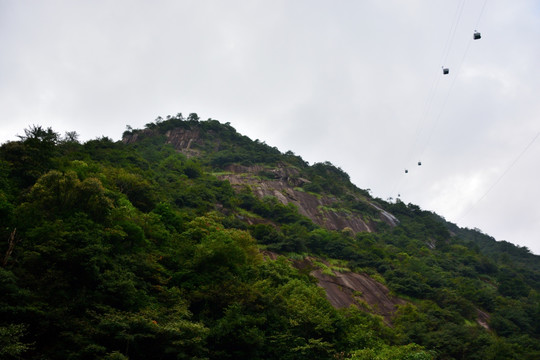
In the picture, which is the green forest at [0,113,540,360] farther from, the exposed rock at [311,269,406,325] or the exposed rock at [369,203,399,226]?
the exposed rock at [369,203,399,226]

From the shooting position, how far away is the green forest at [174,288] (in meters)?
13.0

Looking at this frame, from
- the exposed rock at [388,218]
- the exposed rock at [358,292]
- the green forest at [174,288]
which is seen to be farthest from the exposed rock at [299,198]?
the exposed rock at [358,292]

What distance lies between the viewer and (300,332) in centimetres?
1912

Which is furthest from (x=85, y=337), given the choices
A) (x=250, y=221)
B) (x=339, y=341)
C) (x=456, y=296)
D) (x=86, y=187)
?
(x=456, y=296)

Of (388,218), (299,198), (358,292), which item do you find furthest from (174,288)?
(388,218)

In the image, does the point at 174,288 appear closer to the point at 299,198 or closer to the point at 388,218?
the point at 299,198

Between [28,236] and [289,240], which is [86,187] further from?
[289,240]

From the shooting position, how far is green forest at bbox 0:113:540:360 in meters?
13.0

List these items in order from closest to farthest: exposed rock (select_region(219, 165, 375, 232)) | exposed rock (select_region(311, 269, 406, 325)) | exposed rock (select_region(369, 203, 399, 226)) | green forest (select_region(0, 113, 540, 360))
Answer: green forest (select_region(0, 113, 540, 360)), exposed rock (select_region(311, 269, 406, 325)), exposed rock (select_region(219, 165, 375, 232)), exposed rock (select_region(369, 203, 399, 226))

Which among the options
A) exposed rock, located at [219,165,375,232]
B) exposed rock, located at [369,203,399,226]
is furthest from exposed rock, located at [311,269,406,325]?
exposed rock, located at [369,203,399,226]

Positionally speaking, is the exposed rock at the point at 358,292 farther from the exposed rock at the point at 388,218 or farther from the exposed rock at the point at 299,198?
the exposed rock at the point at 388,218

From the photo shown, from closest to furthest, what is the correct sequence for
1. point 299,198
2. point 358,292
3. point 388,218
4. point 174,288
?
point 174,288 < point 358,292 < point 299,198 < point 388,218

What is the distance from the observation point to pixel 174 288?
58.7 feet

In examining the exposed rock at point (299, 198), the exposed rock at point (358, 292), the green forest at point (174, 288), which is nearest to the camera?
the green forest at point (174, 288)
